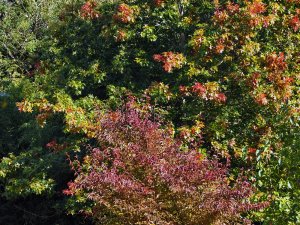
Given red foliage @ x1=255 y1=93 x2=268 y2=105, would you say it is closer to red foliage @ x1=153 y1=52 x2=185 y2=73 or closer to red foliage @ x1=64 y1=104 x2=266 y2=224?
red foliage @ x1=153 y1=52 x2=185 y2=73

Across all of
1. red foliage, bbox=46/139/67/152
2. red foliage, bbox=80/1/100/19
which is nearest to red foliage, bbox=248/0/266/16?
red foliage, bbox=80/1/100/19

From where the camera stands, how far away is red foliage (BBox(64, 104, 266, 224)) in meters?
5.57

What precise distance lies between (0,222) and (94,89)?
295 centimetres

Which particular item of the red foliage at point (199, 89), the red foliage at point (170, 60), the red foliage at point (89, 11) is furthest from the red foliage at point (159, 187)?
the red foliage at point (89, 11)

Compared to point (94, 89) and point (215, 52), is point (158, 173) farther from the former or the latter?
point (94, 89)

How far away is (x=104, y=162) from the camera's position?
6.46 m

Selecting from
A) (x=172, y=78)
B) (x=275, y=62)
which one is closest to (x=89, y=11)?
(x=172, y=78)

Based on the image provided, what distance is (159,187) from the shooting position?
5.79 metres

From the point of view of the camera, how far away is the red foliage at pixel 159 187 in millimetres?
5574

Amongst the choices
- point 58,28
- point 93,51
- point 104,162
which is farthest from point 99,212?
point 58,28

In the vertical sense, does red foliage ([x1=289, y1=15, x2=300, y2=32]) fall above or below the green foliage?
above

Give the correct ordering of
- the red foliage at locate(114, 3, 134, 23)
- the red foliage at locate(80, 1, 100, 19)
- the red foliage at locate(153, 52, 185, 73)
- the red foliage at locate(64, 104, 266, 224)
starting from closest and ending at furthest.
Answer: the red foliage at locate(64, 104, 266, 224) < the red foliage at locate(153, 52, 185, 73) < the red foliage at locate(114, 3, 134, 23) < the red foliage at locate(80, 1, 100, 19)

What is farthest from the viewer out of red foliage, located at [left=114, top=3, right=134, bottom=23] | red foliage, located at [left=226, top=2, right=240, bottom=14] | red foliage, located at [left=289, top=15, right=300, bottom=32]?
red foliage, located at [left=114, top=3, right=134, bottom=23]

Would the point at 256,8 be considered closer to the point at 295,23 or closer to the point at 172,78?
the point at 295,23
